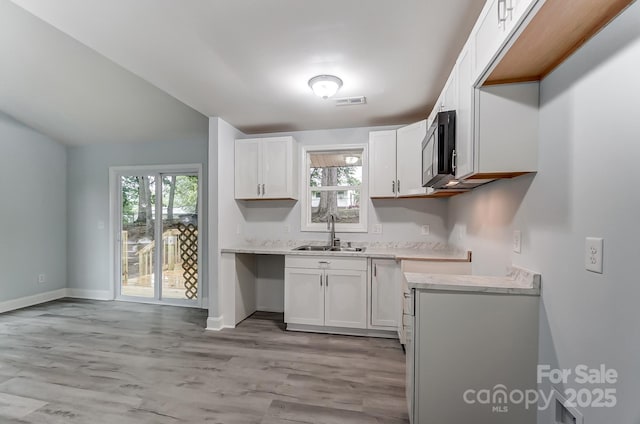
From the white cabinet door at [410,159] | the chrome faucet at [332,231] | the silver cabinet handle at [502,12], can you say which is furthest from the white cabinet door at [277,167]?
→ the silver cabinet handle at [502,12]

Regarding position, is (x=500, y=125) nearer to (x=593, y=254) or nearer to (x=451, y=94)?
(x=451, y=94)

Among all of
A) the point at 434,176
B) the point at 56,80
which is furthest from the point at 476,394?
the point at 56,80

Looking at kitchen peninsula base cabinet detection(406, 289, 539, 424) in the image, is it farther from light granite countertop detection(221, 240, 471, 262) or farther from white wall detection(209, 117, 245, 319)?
white wall detection(209, 117, 245, 319)

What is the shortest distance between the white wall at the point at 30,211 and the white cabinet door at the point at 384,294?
4.96m

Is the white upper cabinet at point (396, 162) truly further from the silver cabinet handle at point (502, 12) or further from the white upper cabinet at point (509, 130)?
the silver cabinet handle at point (502, 12)

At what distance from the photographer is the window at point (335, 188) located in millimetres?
3713

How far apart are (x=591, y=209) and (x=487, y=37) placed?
2.83ft

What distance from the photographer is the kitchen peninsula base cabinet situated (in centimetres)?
146

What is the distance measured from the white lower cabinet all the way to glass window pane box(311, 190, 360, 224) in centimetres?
80

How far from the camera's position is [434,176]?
190 centimetres

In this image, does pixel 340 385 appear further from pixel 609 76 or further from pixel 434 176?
pixel 609 76

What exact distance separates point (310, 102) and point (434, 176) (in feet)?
5.15

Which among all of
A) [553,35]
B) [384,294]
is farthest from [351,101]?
[384,294]

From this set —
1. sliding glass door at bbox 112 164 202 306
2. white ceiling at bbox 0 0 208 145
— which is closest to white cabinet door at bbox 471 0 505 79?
white ceiling at bbox 0 0 208 145
